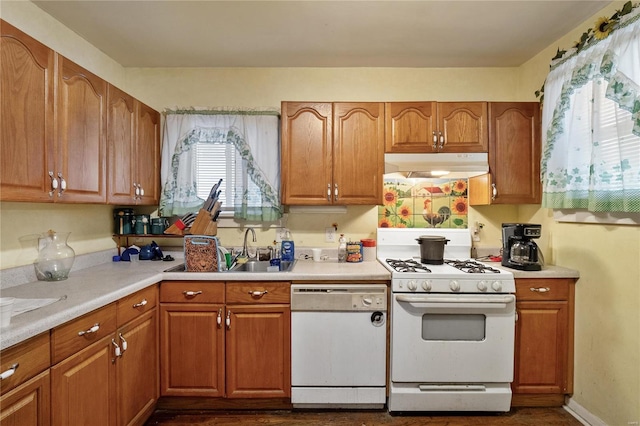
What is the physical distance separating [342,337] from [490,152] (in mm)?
1759

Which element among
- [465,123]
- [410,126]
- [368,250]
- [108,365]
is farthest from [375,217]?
[108,365]

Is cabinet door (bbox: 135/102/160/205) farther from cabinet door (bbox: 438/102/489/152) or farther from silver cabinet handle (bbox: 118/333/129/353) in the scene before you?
cabinet door (bbox: 438/102/489/152)

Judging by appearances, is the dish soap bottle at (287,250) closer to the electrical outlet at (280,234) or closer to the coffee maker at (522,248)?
the electrical outlet at (280,234)

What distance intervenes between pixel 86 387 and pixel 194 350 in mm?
687

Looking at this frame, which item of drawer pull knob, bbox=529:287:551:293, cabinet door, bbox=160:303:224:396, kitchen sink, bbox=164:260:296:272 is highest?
kitchen sink, bbox=164:260:296:272

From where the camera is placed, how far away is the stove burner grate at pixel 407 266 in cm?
211

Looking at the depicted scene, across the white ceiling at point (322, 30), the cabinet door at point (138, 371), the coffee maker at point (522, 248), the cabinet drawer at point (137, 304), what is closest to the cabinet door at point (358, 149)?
the white ceiling at point (322, 30)

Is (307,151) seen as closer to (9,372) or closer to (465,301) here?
(465,301)

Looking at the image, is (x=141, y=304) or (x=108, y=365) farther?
(x=141, y=304)

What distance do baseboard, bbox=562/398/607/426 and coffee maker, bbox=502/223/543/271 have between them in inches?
36.1

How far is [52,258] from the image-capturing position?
5.99 ft

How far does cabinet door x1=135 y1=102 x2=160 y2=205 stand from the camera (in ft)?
7.81

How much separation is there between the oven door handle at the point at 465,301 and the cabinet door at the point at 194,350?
1.28 metres

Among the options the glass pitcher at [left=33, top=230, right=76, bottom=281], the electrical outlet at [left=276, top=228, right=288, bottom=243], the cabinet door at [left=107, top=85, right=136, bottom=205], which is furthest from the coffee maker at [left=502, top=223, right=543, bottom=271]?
the glass pitcher at [left=33, top=230, right=76, bottom=281]
